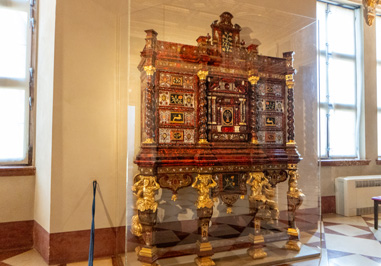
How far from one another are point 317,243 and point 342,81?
3.32m

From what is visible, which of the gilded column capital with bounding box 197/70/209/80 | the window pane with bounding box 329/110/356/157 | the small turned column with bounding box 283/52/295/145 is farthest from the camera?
the window pane with bounding box 329/110/356/157

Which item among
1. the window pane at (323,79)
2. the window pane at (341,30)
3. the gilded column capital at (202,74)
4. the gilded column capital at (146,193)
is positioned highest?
the window pane at (341,30)

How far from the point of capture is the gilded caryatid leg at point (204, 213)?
290 cm

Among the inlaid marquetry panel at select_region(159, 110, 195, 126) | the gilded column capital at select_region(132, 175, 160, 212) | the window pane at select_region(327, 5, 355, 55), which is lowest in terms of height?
the gilded column capital at select_region(132, 175, 160, 212)

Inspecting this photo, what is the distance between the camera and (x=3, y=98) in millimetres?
3379

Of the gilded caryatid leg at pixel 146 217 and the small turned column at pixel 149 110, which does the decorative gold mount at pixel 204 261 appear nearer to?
the gilded caryatid leg at pixel 146 217

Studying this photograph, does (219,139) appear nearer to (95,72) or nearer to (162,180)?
(162,180)

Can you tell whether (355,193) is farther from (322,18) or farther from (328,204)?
(322,18)

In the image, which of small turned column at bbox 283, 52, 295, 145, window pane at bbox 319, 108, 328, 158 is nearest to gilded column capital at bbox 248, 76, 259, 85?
small turned column at bbox 283, 52, 295, 145

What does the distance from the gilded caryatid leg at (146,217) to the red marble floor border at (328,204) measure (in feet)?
10.9

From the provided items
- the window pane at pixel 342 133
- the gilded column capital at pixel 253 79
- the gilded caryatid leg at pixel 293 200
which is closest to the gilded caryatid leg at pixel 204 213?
the gilded caryatid leg at pixel 293 200

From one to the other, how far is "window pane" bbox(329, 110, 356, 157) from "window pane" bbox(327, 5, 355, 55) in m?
1.21

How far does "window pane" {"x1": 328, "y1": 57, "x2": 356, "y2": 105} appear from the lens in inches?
206

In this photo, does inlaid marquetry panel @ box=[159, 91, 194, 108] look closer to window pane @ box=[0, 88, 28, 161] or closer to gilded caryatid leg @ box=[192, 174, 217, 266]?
gilded caryatid leg @ box=[192, 174, 217, 266]
